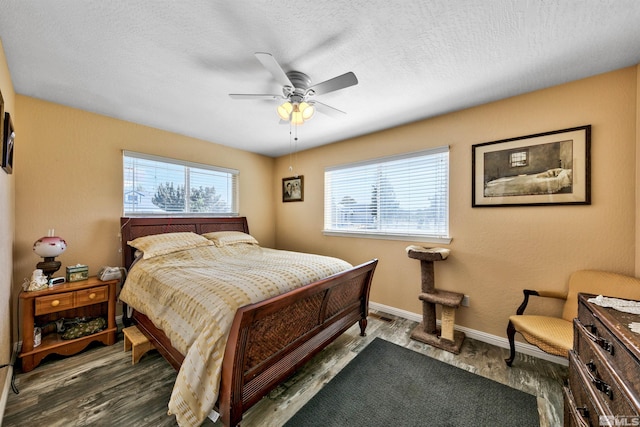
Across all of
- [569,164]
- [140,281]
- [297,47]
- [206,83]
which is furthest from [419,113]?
[140,281]

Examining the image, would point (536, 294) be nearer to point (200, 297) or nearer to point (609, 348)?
point (609, 348)

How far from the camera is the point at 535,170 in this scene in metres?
2.26

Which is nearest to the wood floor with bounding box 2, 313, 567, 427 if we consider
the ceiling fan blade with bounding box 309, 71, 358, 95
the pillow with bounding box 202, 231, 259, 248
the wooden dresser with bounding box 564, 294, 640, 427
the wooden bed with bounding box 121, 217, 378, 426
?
the wooden bed with bounding box 121, 217, 378, 426

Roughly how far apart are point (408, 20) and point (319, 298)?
2050 millimetres

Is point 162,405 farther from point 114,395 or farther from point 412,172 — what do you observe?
point 412,172

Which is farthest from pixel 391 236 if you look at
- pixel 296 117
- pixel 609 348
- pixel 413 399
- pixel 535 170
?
pixel 609 348

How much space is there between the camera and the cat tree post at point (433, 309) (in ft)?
7.96

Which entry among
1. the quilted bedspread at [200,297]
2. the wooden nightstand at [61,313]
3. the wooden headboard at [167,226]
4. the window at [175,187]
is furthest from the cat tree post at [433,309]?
the wooden nightstand at [61,313]

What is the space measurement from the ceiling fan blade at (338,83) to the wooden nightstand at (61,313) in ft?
9.31

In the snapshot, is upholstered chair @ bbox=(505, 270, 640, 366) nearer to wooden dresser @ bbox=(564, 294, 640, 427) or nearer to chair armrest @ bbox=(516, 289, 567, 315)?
chair armrest @ bbox=(516, 289, 567, 315)

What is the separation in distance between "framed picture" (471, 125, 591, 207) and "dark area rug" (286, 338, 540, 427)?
166 centimetres

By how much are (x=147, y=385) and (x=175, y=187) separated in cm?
249

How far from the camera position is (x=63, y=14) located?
1422 mm

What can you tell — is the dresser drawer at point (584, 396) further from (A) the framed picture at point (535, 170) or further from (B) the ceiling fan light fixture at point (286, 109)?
(B) the ceiling fan light fixture at point (286, 109)
